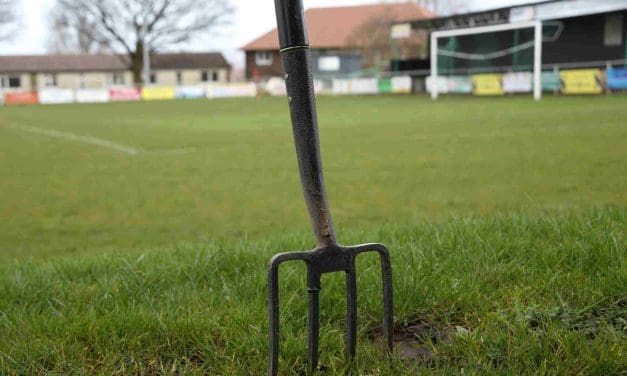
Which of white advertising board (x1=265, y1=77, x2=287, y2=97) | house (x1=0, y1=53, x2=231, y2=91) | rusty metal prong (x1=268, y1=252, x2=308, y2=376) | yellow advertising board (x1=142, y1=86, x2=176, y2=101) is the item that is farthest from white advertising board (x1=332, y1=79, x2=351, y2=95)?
rusty metal prong (x1=268, y1=252, x2=308, y2=376)

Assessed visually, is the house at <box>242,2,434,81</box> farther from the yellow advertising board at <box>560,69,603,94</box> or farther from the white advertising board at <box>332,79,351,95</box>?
the yellow advertising board at <box>560,69,603,94</box>

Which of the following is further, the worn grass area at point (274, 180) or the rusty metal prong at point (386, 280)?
the worn grass area at point (274, 180)

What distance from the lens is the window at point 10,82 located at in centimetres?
7782

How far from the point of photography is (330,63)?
55.9 m

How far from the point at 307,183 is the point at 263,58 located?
72.6 m

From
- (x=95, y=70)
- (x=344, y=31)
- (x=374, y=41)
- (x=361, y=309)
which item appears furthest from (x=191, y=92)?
(x=361, y=309)

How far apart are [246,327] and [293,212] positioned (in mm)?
4169

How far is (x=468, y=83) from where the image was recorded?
33812mm

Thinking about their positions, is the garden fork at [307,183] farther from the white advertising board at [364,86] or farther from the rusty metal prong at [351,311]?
the white advertising board at [364,86]

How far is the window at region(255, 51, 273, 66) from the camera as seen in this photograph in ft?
236

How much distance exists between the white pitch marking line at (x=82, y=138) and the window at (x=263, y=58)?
170 ft

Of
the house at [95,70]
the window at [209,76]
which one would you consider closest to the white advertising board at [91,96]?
the house at [95,70]

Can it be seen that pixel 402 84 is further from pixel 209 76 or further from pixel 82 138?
pixel 209 76

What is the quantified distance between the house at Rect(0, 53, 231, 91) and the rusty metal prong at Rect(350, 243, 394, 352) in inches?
3107
